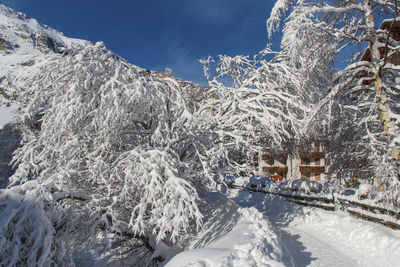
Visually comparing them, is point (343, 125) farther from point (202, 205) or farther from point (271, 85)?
point (202, 205)

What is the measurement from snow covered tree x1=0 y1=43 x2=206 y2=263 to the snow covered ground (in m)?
1.21

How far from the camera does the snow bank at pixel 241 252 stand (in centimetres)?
365

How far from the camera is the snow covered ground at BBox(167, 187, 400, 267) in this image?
399cm

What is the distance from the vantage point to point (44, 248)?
3619mm

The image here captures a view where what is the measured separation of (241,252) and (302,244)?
393cm

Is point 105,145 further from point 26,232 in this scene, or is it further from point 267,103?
point 267,103

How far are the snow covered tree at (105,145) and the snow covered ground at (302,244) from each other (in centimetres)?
121

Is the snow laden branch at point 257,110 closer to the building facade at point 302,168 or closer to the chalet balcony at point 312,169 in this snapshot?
the building facade at point 302,168

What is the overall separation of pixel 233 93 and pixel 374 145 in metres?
4.38

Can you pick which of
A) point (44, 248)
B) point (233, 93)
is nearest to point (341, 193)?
point (233, 93)

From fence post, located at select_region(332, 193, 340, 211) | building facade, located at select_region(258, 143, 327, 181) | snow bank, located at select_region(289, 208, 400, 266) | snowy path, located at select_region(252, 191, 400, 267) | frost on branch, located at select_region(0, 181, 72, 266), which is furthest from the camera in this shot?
building facade, located at select_region(258, 143, 327, 181)

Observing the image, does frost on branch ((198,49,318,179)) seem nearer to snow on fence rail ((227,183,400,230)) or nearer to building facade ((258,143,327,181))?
snow on fence rail ((227,183,400,230))

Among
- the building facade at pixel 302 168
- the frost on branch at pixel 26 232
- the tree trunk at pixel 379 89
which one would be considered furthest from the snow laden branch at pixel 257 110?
the building facade at pixel 302 168

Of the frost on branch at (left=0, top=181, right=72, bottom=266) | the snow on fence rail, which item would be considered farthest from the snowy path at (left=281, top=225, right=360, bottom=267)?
the frost on branch at (left=0, top=181, right=72, bottom=266)
